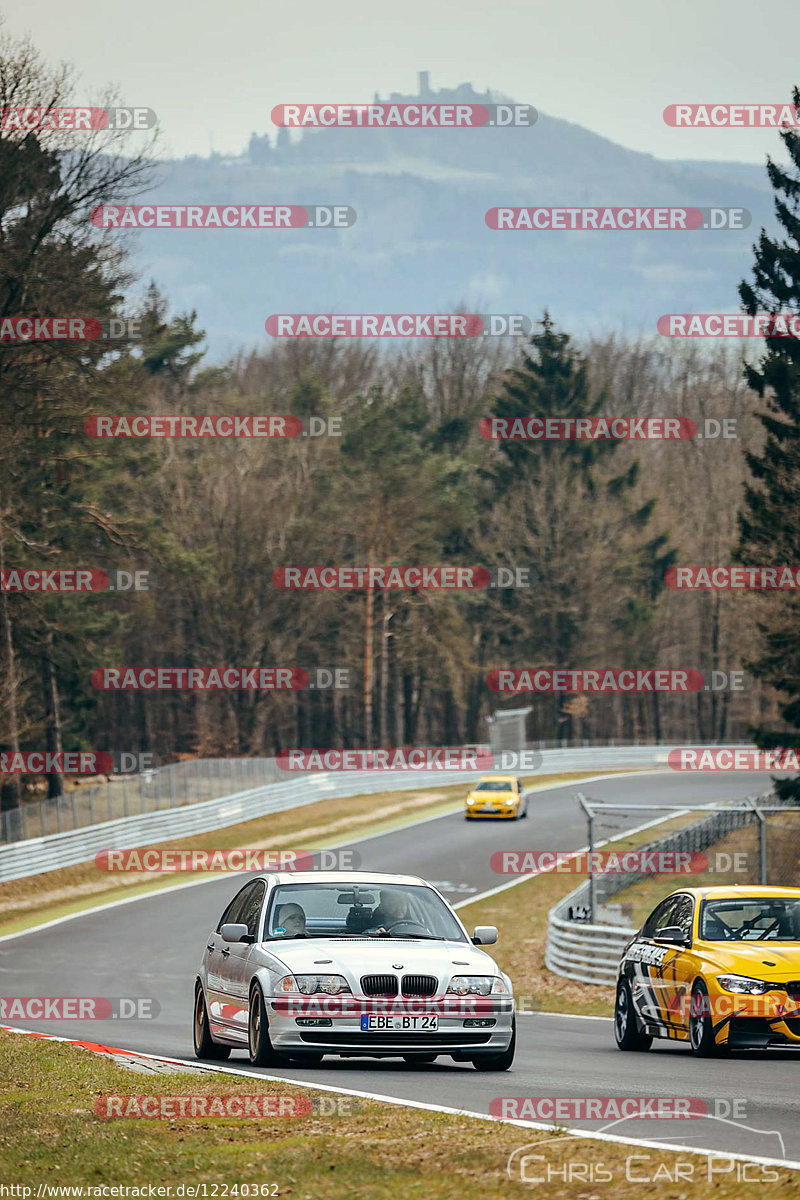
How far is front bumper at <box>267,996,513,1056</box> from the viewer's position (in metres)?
11.2

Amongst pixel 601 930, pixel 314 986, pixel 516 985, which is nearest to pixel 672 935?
pixel 314 986

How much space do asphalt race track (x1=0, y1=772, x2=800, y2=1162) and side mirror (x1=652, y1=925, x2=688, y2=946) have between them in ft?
3.01

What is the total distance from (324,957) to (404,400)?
2778 inches

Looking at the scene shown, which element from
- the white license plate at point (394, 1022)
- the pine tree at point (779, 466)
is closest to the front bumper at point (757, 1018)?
the white license plate at point (394, 1022)

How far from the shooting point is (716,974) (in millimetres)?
12750

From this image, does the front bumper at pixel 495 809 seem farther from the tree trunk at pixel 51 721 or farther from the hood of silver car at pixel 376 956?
the hood of silver car at pixel 376 956

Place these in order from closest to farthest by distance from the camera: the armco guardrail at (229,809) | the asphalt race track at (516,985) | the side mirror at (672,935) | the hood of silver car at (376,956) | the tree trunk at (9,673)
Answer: the asphalt race track at (516,985)
the hood of silver car at (376,956)
the side mirror at (672,935)
the armco guardrail at (229,809)
the tree trunk at (9,673)

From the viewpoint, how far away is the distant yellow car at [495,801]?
4897 cm

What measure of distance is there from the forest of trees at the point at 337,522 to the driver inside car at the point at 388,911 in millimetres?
28516

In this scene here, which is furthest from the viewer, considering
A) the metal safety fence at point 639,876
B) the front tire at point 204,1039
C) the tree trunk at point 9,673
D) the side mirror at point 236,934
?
the tree trunk at point 9,673

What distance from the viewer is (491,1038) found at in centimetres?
1157

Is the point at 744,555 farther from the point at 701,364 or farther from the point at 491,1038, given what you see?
the point at 701,364

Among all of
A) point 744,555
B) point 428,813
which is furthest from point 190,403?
point 744,555

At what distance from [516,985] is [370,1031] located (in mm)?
15036
